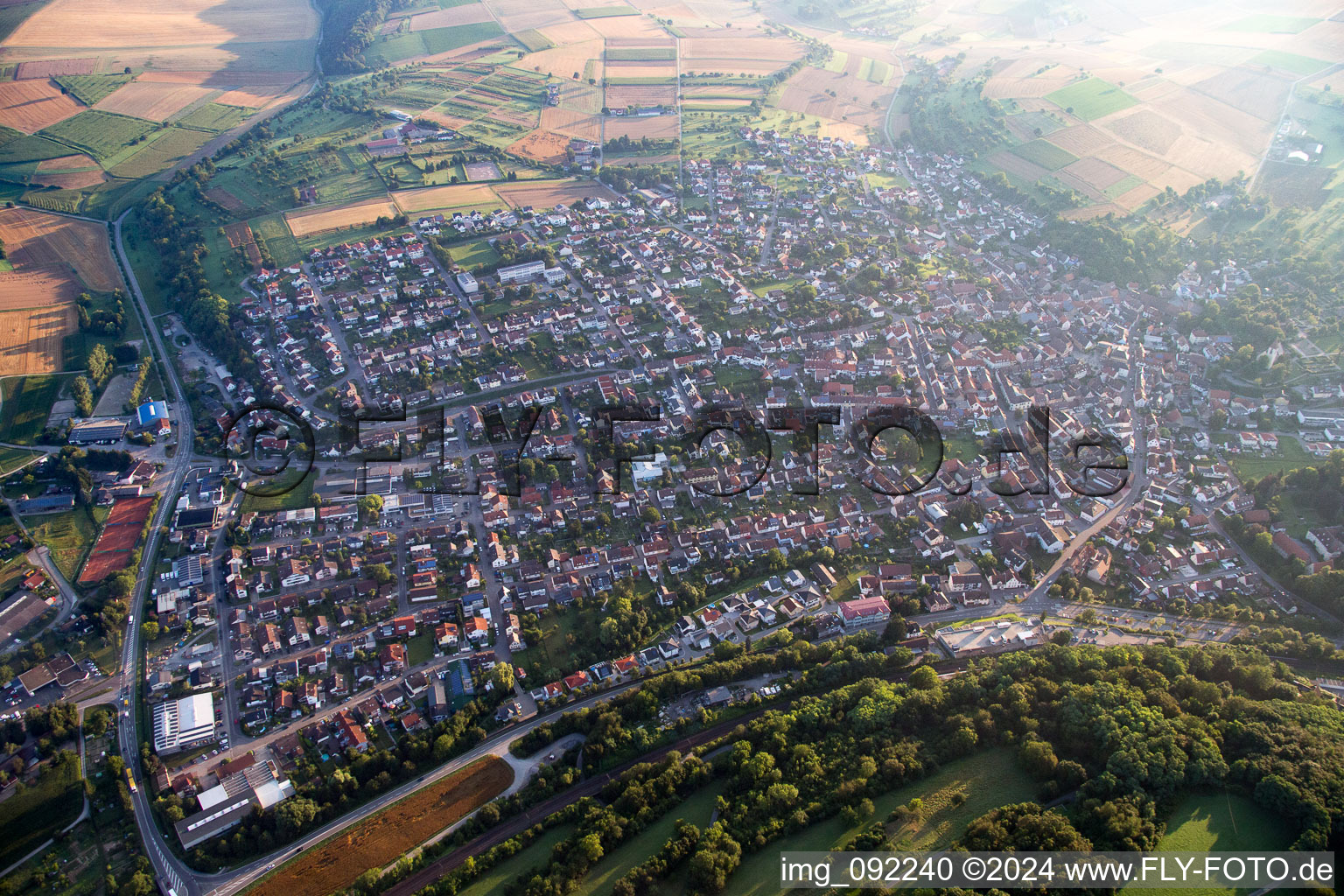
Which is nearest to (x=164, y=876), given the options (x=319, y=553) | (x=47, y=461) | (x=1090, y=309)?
(x=319, y=553)

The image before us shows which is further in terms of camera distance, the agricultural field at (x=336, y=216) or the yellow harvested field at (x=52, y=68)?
the yellow harvested field at (x=52, y=68)

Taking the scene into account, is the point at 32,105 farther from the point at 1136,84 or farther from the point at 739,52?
the point at 1136,84

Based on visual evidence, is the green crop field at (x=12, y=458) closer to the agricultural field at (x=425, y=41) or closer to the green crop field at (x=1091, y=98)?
the agricultural field at (x=425, y=41)

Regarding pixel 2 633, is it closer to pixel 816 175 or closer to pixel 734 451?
pixel 734 451

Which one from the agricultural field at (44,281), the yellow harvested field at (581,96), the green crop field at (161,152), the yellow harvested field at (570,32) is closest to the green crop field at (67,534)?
the agricultural field at (44,281)

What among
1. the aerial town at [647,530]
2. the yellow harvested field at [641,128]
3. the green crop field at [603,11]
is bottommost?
the aerial town at [647,530]

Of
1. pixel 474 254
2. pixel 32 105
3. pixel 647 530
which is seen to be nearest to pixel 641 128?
pixel 474 254

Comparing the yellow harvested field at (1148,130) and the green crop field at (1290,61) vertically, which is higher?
the green crop field at (1290,61)
